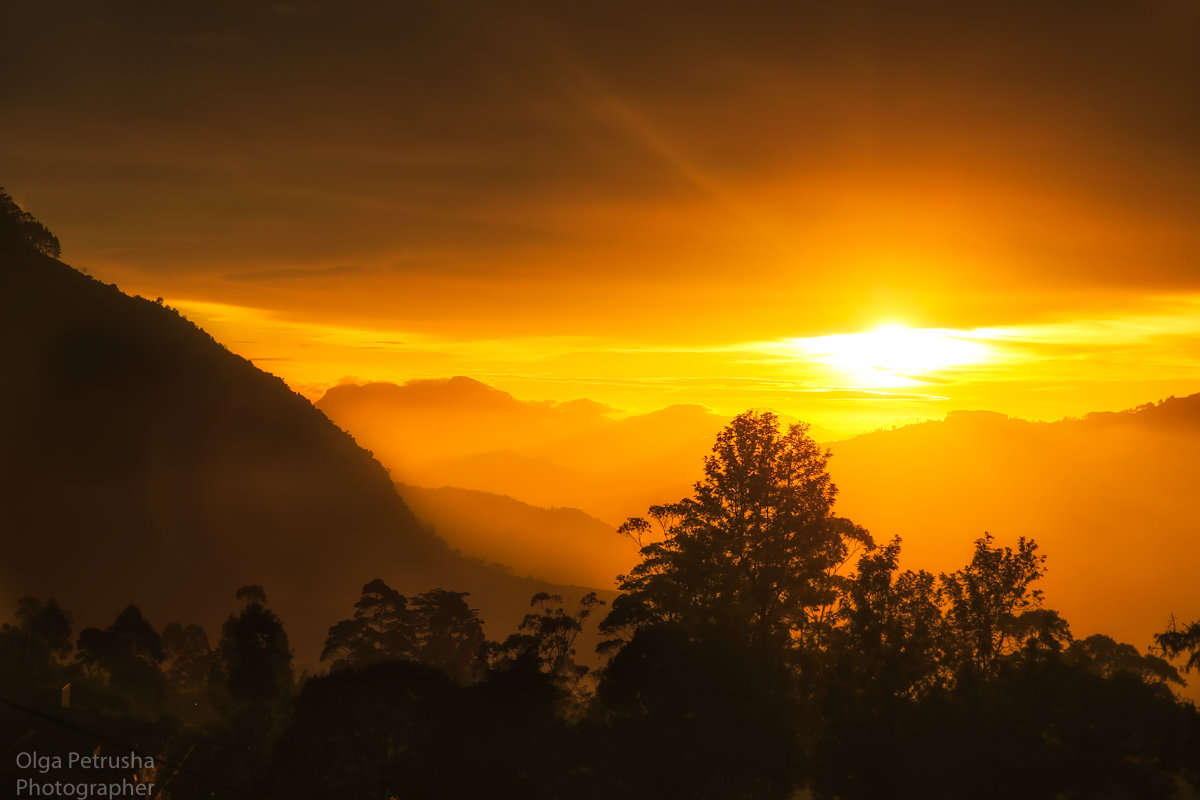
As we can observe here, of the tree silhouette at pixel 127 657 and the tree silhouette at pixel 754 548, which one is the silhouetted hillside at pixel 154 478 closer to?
the tree silhouette at pixel 127 657

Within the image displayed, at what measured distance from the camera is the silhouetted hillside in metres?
156

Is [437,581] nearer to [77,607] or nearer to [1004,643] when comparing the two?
[77,607]

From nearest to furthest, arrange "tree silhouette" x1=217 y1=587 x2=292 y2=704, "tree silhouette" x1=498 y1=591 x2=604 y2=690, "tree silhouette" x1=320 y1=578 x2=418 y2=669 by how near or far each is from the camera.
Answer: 1. "tree silhouette" x1=498 y1=591 x2=604 y2=690
2. "tree silhouette" x1=217 y1=587 x2=292 y2=704
3. "tree silhouette" x1=320 y1=578 x2=418 y2=669

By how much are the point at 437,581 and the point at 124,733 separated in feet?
491

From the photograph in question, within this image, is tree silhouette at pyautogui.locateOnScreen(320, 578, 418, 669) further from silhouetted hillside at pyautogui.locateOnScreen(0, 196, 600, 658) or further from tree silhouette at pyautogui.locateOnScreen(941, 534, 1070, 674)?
silhouetted hillside at pyautogui.locateOnScreen(0, 196, 600, 658)

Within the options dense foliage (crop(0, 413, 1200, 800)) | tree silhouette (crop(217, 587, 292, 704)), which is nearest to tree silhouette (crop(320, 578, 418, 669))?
tree silhouette (crop(217, 587, 292, 704))

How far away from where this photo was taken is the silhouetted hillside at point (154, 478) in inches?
6142

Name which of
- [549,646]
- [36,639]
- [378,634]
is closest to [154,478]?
[36,639]

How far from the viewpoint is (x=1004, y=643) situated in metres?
49.8

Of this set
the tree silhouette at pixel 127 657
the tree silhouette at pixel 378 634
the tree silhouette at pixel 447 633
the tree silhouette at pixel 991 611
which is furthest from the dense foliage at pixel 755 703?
the tree silhouette at pixel 447 633

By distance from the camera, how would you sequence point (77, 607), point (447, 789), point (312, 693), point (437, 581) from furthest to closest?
point (437, 581) < point (77, 607) < point (312, 693) < point (447, 789)

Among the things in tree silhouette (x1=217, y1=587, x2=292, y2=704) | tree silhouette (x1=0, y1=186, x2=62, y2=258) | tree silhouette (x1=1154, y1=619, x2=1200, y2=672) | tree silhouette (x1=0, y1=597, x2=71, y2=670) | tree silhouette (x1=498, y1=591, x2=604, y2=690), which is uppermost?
tree silhouette (x1=0, y1=186, x2=62, y2=258)

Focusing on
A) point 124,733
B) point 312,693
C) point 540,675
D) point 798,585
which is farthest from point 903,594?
point 124,733

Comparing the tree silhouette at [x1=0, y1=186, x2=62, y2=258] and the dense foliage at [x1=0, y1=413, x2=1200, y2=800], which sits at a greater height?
the tree silhouette at [x1=0, y1=186, x2=62, y2=258]
